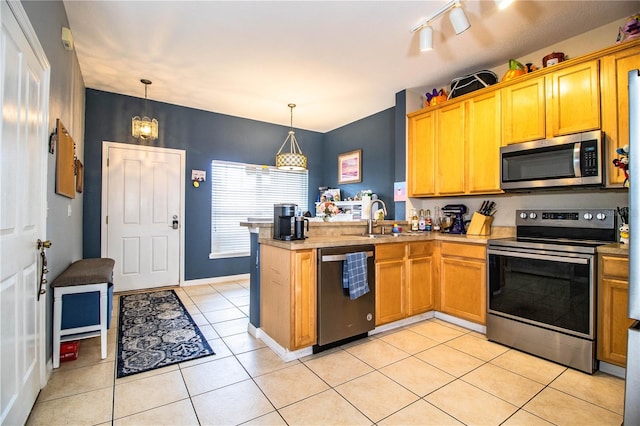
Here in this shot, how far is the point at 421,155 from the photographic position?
3838 millimetres

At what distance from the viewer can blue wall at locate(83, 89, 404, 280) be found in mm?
4090

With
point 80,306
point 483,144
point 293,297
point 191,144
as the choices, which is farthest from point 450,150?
point 80,306

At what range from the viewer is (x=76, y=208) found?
3.44 meters

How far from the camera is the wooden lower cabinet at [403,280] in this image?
2902 millimetres

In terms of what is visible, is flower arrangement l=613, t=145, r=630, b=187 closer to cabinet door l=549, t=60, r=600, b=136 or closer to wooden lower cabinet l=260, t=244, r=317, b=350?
cabinet door l=549, t=60, r=600, b=136

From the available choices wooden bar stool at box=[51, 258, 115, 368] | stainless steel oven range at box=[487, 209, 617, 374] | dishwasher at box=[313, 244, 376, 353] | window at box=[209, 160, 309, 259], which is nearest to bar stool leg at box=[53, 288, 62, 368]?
wooden bar stool at box=[51, 258, 115, 368]

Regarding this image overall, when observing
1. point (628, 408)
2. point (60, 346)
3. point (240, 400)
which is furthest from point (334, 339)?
point (60, 346)

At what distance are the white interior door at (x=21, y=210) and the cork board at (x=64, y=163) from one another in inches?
19.0

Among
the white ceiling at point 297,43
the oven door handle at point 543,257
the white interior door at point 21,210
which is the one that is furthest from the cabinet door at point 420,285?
the white interior door at point 21,210

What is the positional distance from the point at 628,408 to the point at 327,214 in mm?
2760

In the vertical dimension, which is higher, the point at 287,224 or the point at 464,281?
the point at 287,224

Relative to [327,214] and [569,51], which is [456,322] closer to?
[327,214]

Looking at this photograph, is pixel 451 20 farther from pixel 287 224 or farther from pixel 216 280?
pixel 216 280

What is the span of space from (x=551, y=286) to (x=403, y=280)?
3.93 ft
